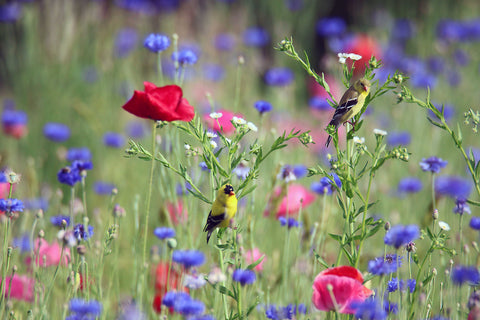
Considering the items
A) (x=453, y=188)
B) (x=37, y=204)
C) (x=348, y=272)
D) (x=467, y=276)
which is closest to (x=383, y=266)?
(x=348, y=272)

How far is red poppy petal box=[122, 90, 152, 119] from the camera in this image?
1.19 meters

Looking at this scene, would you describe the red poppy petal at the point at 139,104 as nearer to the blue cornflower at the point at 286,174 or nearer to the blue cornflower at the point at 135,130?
the blue cornflower at the point at 286,174

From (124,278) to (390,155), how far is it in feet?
4.50

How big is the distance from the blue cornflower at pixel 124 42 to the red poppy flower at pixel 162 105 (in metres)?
2.99

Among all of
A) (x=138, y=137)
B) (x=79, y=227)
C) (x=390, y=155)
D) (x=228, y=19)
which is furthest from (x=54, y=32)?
(x=390, y=155)

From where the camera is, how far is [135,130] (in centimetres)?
352

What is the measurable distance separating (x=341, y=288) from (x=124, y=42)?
11.8 feet

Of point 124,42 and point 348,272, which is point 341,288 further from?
point 124,42

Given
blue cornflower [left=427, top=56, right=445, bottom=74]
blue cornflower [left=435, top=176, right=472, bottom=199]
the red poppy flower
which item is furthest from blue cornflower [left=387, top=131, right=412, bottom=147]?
the red poppy flower

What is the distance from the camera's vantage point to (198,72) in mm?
4148

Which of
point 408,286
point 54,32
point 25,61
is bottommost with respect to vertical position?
point 408,286

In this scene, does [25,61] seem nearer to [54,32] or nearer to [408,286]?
[54,32]

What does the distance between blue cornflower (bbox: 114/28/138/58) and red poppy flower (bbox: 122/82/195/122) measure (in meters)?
2.99

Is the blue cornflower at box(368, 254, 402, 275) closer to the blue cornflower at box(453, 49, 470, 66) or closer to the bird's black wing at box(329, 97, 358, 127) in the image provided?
the bird's black wing at box(329, 97, 358, 127)
